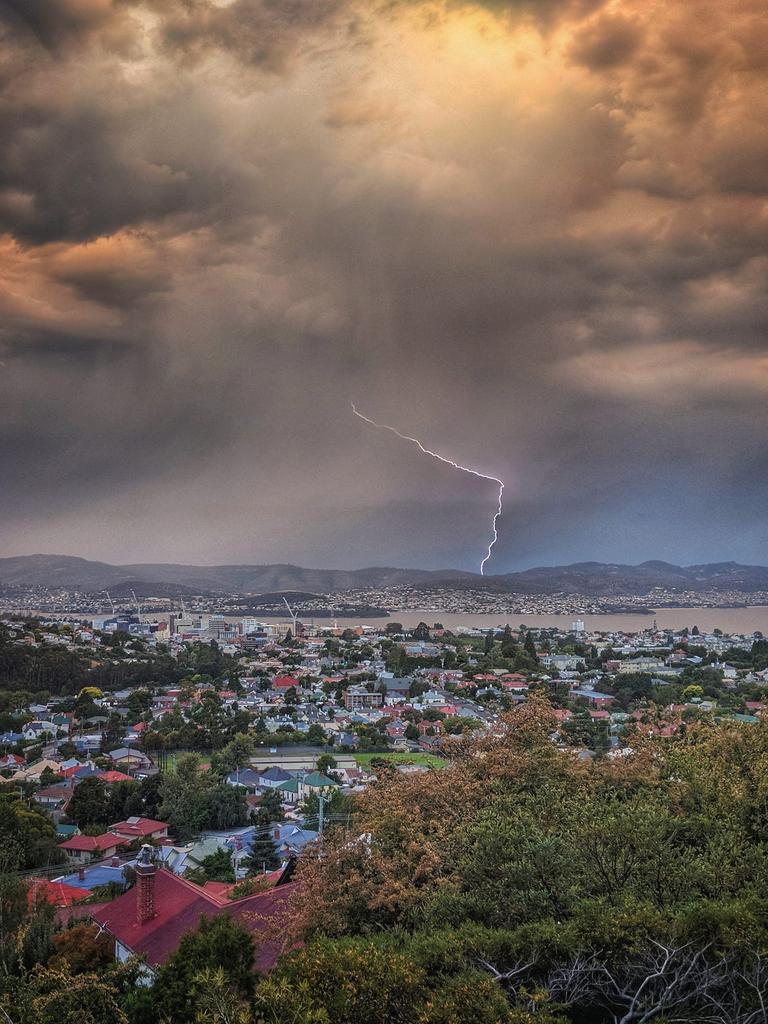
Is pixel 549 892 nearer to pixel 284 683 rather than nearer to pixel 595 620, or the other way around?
pixel 284 683

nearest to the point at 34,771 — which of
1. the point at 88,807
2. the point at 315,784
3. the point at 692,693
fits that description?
the point at 88,807

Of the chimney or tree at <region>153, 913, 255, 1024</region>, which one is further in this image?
the chimney

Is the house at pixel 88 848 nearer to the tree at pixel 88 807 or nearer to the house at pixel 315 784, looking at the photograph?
the tree at pixel 88 807

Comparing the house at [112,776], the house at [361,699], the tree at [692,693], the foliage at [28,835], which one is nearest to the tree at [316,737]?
the house at [361,699]

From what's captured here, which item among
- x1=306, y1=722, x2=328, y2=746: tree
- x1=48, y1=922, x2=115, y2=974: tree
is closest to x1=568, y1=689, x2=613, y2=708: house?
x1=306, y1=722, x2=328, y2=746: tree

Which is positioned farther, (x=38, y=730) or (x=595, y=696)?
(x=595, y=696)

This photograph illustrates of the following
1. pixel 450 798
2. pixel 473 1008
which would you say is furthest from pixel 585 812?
pixel 473 1008

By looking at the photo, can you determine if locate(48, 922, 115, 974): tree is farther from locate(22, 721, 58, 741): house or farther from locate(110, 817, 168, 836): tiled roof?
locate(22, 721, 58, 741): house
